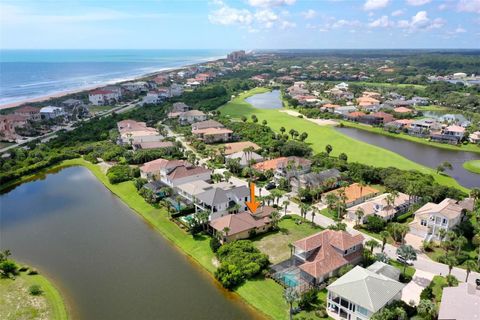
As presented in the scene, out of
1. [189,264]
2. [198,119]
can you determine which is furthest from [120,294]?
[198,119]

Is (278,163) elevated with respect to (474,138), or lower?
elevated

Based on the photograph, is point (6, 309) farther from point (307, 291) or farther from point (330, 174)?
point (330, 174)

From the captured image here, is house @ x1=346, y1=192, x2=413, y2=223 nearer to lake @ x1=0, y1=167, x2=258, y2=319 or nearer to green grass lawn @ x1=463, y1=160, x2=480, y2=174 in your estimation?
lake @ x1=0, y1=167, x2=258, y2=319

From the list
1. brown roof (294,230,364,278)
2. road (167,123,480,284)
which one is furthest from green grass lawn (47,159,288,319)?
road (167,123,480,284)

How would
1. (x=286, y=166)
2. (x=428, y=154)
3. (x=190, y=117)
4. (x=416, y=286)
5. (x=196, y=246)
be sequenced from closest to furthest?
(x=416, y=286) → (x=196, y=246) → (x=286, y=166) → (x=428, y=154) → (x=190, y=117)

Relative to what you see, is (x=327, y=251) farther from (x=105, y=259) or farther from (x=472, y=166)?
(x=472, y=166)

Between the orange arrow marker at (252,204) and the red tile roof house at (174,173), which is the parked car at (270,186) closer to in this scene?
the orange arrow marker at (252,204)

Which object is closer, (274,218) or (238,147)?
(274,218)

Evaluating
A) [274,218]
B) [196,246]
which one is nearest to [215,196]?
[196,246]
